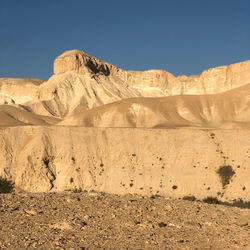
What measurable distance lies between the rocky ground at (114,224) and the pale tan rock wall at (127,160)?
70.3ft

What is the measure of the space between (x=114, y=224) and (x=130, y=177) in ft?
83.0

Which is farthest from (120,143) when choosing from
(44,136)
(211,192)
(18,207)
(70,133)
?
(18,207)

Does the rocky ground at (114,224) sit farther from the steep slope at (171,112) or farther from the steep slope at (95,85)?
the steep slope at (95,85)

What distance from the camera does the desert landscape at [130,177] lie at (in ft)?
→ 26.3

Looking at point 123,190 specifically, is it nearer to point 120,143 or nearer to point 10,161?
point 120,143

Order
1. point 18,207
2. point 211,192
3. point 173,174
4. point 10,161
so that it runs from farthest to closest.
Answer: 1. point 10,161
2. point 173,174
3. point 211,192
4. point 18,207

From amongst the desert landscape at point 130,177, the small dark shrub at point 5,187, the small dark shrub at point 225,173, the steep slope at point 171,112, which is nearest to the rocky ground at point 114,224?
the desert landscape at point 130,177

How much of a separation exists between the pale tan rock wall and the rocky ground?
21443 mm

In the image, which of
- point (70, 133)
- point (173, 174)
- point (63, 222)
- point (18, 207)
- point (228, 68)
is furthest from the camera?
point (228, 68)

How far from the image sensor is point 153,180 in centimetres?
3328

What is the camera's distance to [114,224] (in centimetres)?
857

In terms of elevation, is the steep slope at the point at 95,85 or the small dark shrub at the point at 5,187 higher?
the steep slope at the point at 95,85

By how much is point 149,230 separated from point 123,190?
78.6 feet

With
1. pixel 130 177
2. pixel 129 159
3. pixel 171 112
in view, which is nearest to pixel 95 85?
pixel 171 112
